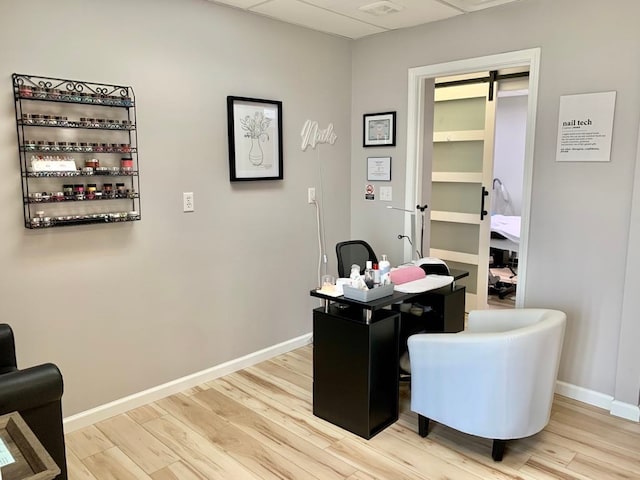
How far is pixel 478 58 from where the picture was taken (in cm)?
331

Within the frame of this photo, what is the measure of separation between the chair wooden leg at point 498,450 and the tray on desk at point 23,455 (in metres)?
1.98

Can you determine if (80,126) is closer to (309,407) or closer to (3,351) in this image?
(3,351)

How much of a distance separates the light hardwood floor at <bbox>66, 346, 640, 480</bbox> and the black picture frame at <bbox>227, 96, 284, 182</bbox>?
1.54 metres

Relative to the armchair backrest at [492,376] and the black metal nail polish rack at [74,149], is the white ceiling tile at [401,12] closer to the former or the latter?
the black metal nail polish rack at [74,149]

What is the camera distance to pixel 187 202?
3078 mm

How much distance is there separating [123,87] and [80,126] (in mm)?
352

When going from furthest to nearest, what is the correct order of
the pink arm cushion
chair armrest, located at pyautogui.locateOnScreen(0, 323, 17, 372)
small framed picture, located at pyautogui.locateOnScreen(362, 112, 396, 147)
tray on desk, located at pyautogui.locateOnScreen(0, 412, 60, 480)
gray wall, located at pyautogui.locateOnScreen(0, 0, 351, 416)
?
1. small framed picture, located at pyautogui.locateOnScreen(362, 112, 396, 147)
2. the pink arm cushion
3. gray wall, located at pyautogui.locateOnScreen(0, 0, 351, 416)
4. chair armrest, located at pyautogui.locateOnScreen(0, 323, 17, 372)
5. tray on desk, located at pyautogui.locateOnScreen(0, 412, 60, 480)

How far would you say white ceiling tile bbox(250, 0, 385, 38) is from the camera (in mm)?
3152

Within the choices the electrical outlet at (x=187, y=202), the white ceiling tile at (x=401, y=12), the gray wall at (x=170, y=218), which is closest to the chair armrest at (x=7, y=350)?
the gray wall at (x=170, y=218)

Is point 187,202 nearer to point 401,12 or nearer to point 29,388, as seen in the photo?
point 29,388

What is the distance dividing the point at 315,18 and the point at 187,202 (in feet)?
5.21

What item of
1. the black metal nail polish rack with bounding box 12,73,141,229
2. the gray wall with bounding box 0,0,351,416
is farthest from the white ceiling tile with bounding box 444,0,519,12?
the black metal nail polish rack with bounding box 12,73,141,229

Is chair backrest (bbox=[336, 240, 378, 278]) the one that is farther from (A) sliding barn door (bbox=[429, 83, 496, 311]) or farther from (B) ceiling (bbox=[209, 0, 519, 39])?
(B) ceiling (bbox=[209, 0, 519, 39])

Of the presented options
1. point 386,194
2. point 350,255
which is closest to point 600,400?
point 350,255
